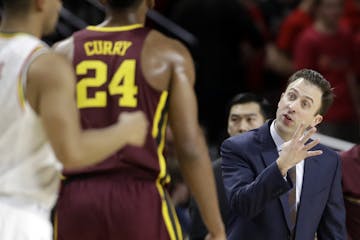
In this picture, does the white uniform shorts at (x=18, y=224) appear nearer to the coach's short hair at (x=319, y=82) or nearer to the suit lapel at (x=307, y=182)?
the suit lapel at (x=307, y=182)

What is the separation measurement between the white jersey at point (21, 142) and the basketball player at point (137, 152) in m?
0.45

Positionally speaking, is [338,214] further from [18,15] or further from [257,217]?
[18,15]

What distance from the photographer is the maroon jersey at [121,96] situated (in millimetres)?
5121

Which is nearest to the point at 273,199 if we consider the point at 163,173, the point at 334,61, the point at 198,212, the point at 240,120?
the point at 163,173

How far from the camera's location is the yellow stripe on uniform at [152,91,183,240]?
5.15 m

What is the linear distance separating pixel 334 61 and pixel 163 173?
17.5ft

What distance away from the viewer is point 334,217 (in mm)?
5750

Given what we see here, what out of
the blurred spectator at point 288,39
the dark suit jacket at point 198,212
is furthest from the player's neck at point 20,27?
the blurred spectator at point 288,39

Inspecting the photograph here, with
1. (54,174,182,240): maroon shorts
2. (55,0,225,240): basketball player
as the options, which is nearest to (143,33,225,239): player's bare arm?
(55,0,225,240): basketball player

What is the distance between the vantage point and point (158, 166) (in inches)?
203

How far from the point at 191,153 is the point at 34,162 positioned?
79 centimetres

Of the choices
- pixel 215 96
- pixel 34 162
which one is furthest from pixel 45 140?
pixel 215 96

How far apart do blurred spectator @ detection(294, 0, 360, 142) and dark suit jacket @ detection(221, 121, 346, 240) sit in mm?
4290

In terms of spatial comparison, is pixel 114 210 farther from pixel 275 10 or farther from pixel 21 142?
pixel 275 10
